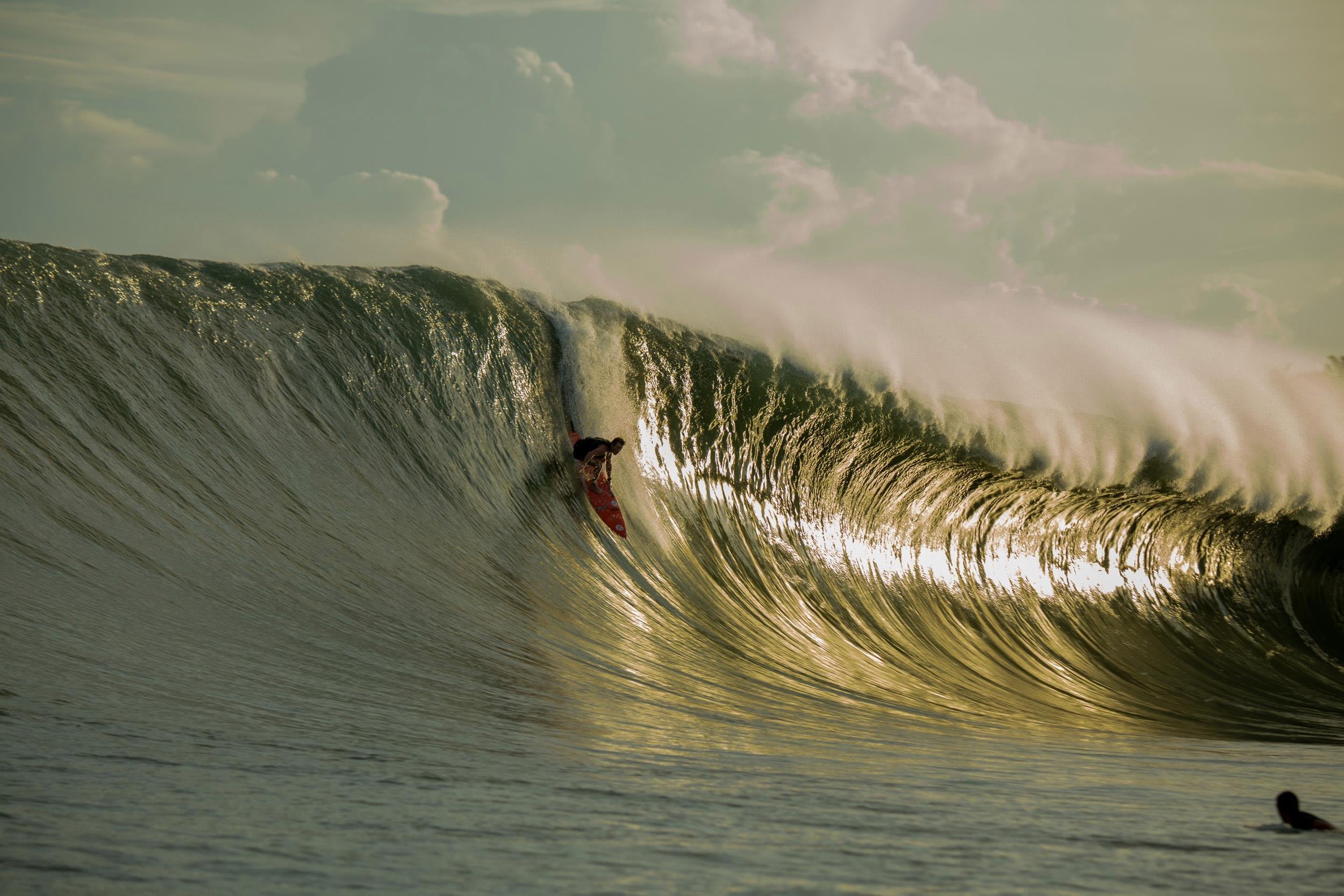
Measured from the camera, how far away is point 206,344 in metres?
7.75

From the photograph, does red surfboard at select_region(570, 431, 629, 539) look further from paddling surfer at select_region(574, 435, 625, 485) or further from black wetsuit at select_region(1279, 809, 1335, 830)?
black wetsuit at select_region(1279, 809, 1335, 830)

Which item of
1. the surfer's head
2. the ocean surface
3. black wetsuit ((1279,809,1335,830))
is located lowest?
black wetsuit ((1279,809,1335,830))

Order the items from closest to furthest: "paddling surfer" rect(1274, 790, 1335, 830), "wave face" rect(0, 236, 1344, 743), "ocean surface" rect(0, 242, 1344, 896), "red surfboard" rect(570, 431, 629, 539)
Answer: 1. "ocean surface" rect(0, 242, 1344, 896)
2. "paddling surfer" rect(1274, 790, 1335, 830)
3. "wave face" rect(0, 236, 1344, 743)
4. "red surfboard" rect(570, 431, 629, 539)

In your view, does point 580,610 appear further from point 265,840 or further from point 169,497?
point 265,840

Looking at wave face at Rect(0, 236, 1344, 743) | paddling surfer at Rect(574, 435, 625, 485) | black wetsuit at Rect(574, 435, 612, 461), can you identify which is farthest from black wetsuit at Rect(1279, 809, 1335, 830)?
black wetsuit at Rect(574, 435, 612, 461)

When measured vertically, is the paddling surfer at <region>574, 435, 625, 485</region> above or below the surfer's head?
above

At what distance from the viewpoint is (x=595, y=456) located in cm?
856

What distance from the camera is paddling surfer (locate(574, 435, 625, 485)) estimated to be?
8.47 meters

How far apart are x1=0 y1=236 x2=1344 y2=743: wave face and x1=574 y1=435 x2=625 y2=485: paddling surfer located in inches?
7.3

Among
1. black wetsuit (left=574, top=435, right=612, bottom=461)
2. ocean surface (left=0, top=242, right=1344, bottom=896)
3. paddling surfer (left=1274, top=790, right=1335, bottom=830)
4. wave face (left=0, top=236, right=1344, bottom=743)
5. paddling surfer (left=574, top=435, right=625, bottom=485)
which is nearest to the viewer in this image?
ocean surface (left=0, top=242, right=1344, bottom=896)

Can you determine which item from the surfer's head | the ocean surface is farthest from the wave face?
the surfer's head

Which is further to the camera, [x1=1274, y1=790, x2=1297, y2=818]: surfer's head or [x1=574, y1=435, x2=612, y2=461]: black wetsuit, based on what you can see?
[x1=574, y1=435, x2=612, y2=461]: black wetsuit

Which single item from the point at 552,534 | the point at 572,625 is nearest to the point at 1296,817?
the point at 572,625

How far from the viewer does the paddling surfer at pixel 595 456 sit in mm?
8469
